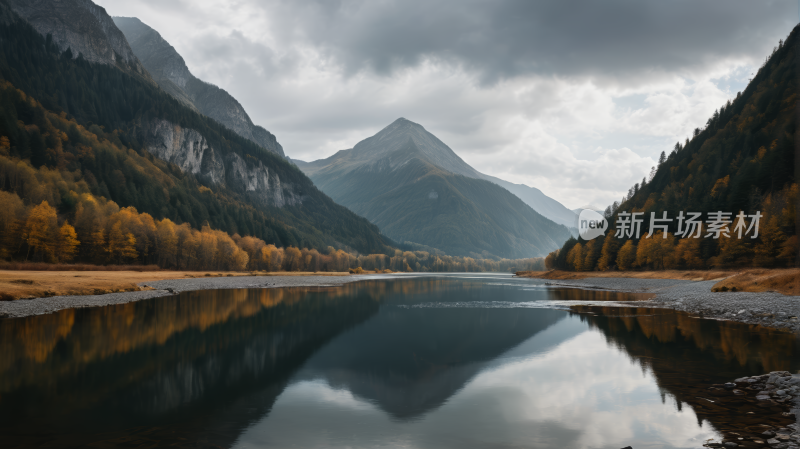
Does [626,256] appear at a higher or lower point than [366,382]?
higher

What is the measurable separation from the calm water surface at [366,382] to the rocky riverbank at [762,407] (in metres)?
0.56

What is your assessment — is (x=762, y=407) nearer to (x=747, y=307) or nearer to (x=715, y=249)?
(x=747, y=307)

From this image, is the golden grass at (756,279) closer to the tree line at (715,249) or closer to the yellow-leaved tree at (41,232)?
the tree line at (715,249)

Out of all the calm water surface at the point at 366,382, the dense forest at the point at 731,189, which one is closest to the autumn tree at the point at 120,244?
the calm water surface at the point at 366,382

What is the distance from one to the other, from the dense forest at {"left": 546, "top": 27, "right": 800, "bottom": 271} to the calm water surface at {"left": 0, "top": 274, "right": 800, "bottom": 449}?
60.5 m

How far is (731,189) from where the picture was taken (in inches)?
4158

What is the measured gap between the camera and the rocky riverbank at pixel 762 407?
434 inches

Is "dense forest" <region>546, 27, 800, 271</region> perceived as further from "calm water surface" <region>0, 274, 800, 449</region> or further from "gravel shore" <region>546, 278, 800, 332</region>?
"calm water surface" <region>0, 274, 800, 449</region>

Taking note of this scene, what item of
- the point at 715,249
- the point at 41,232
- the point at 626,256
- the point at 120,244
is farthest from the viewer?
the point at 626,256

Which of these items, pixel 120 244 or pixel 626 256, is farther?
pixel 626 256

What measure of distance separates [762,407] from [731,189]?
117441mm

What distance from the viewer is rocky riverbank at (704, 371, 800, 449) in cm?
1102

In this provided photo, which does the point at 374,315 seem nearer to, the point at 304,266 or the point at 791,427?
the point at 791,427

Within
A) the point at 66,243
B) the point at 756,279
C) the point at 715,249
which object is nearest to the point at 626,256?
the point at 715,249
